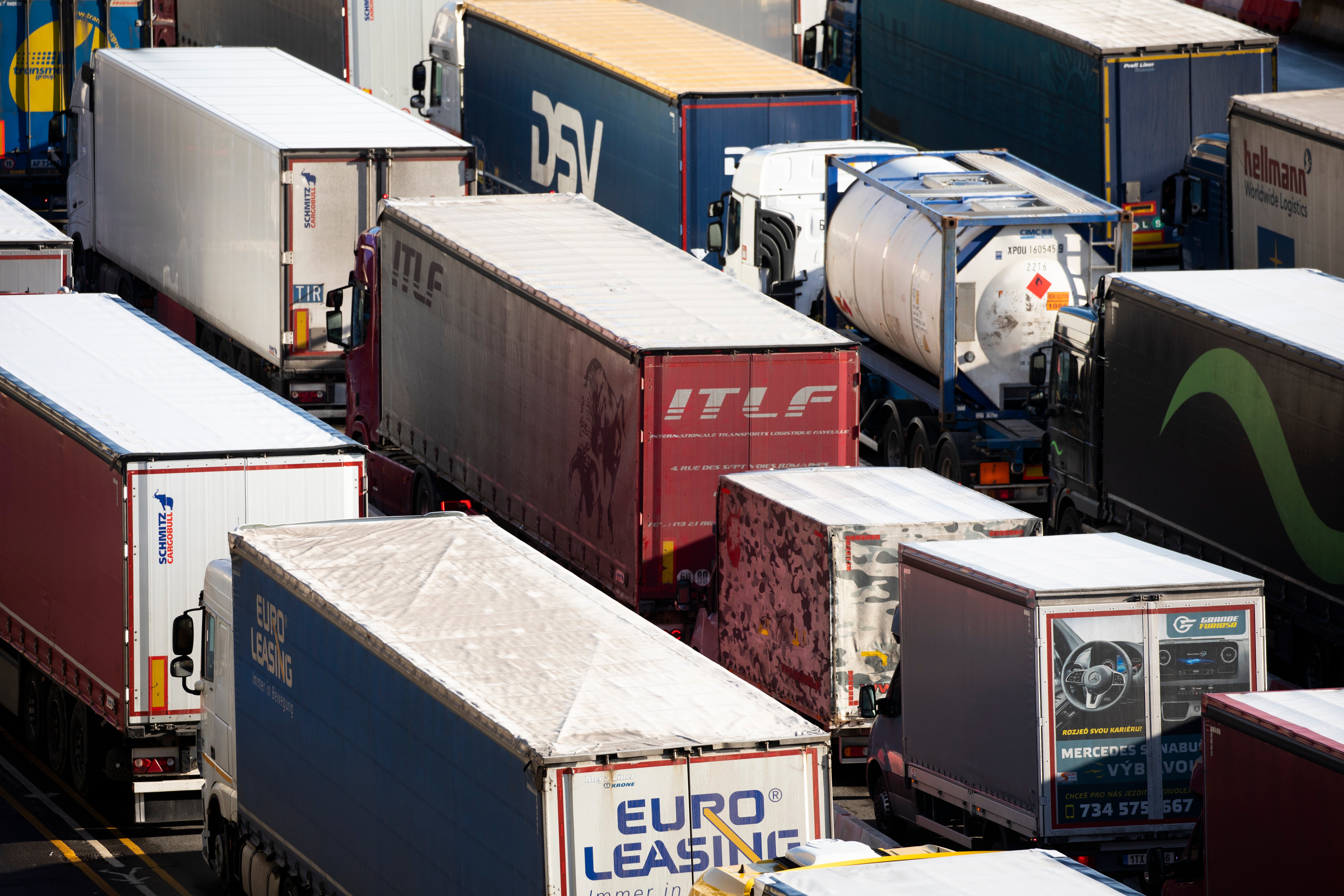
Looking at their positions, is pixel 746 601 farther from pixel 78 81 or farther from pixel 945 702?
pixel 78 81

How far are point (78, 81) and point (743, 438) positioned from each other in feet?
69.7

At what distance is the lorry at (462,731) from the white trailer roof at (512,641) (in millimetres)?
22

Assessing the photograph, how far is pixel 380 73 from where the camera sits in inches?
1770

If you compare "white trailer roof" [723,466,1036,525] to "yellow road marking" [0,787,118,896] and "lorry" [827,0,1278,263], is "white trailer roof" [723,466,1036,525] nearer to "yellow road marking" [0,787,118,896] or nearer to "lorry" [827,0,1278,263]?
"yellow road marking" [0,787,118,896]

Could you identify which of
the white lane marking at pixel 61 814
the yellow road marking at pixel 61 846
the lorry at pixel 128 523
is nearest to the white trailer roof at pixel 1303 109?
the lorry at pixel 128 523

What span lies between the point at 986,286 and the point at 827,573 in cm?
842

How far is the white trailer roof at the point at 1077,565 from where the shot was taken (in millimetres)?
17922

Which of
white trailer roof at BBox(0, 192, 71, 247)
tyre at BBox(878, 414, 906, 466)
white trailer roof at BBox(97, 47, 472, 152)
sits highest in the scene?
white trailer roof at BBox(97, 47, 472, 152)

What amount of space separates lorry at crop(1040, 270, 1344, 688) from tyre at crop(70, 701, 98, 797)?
437 inches

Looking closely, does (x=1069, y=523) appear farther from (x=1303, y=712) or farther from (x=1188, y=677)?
(x=1303, y=712)

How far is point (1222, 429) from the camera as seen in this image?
2408cm

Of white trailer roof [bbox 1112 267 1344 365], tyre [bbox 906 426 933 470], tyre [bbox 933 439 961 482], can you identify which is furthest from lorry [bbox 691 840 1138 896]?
tyre [bbox 906 426 933 470]

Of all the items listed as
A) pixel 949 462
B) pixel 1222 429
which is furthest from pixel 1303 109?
pixel 1222 429

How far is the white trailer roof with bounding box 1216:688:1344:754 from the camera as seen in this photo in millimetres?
14953
